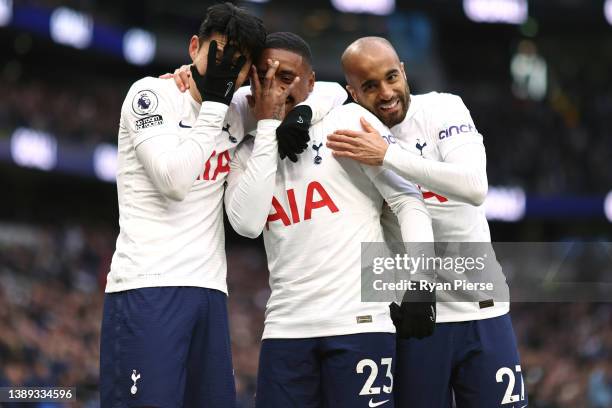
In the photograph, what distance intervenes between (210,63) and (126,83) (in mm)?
26894

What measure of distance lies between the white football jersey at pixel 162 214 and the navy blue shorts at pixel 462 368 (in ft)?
3.54

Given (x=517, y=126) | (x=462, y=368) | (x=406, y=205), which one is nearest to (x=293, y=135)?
(x=406, y=205)

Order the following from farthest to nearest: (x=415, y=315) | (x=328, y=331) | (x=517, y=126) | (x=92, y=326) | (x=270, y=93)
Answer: (x=517, y=126)
(x=92, y=326)
(x=270, y=93)
(x=328, y=331)
(x=415, y=315)

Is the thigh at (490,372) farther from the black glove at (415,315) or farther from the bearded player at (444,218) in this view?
the black glove at (415,315)

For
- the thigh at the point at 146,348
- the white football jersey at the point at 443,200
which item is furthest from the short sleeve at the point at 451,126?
the thigh at the point at 146,348

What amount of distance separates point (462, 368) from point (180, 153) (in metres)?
1.88

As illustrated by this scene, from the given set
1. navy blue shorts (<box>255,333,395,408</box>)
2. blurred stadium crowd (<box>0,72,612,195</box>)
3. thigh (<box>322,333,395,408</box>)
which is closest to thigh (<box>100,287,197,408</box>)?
navy blue shorts (<box>255,333,395,408</box>)

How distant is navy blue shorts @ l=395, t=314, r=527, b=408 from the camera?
16.2ft

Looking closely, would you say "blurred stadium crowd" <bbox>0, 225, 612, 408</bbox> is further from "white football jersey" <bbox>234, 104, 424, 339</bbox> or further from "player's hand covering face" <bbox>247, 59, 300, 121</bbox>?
"player's hand covering face" <bbox>247, 59, 300, 121</bbox>

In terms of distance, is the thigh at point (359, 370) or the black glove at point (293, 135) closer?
the thigh at point (359, 370)

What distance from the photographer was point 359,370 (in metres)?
4.48

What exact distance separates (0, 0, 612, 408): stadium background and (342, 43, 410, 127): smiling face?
8.25 meters

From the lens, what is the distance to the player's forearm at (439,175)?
4.57 meters

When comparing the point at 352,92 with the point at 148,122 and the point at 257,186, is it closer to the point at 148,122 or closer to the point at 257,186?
the point at 257,186
